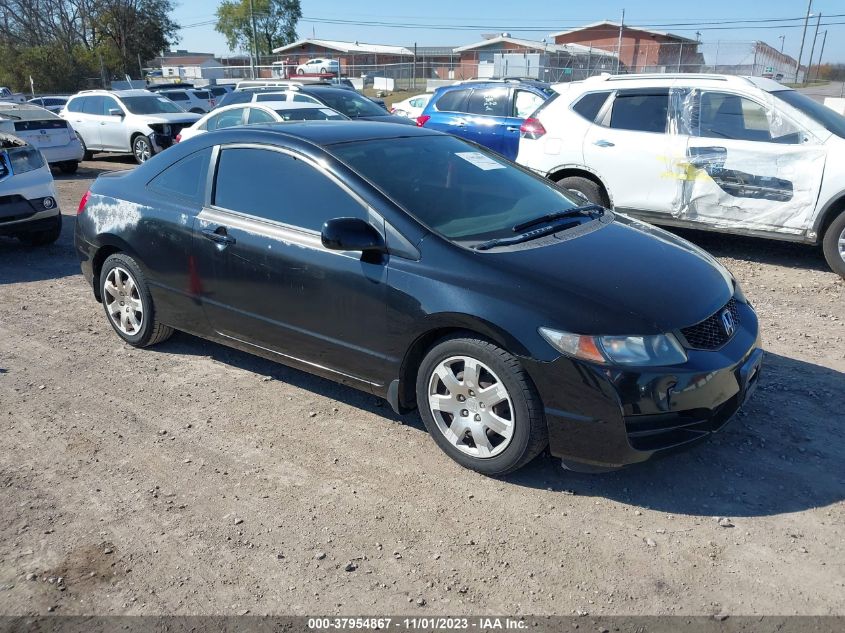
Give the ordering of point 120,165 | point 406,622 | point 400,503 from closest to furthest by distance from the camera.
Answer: point 406,622 < point 400,503 < point 120,165

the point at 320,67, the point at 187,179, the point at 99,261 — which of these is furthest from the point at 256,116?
the point at 320,67

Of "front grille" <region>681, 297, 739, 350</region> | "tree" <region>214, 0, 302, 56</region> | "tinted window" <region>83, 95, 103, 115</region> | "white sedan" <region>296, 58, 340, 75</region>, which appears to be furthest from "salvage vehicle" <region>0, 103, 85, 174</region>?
"tree" <region>214, 0, 302, 56</region>

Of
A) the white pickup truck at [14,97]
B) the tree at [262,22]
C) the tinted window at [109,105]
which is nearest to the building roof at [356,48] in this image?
the tree at [262,22]

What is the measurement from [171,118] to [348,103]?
4464mm

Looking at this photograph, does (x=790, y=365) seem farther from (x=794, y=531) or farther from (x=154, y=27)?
(x=154, y=27)

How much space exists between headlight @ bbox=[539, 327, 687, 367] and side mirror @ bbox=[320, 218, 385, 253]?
39.6 inches

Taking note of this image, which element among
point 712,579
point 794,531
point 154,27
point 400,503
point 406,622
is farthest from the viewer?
point 154,27

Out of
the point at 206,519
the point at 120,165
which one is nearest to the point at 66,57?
the point at 120,165

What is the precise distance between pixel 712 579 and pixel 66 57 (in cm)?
5378

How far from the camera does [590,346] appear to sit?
3.17 m

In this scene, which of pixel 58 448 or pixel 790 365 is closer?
pixel 58 448

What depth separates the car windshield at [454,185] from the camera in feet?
12.6

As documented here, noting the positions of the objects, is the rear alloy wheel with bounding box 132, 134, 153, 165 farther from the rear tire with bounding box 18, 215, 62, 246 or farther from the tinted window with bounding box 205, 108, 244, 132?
the rear tire with bounding box 18, 215, 62, 246

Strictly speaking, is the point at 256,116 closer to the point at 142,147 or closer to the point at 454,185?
the point at 142,147
